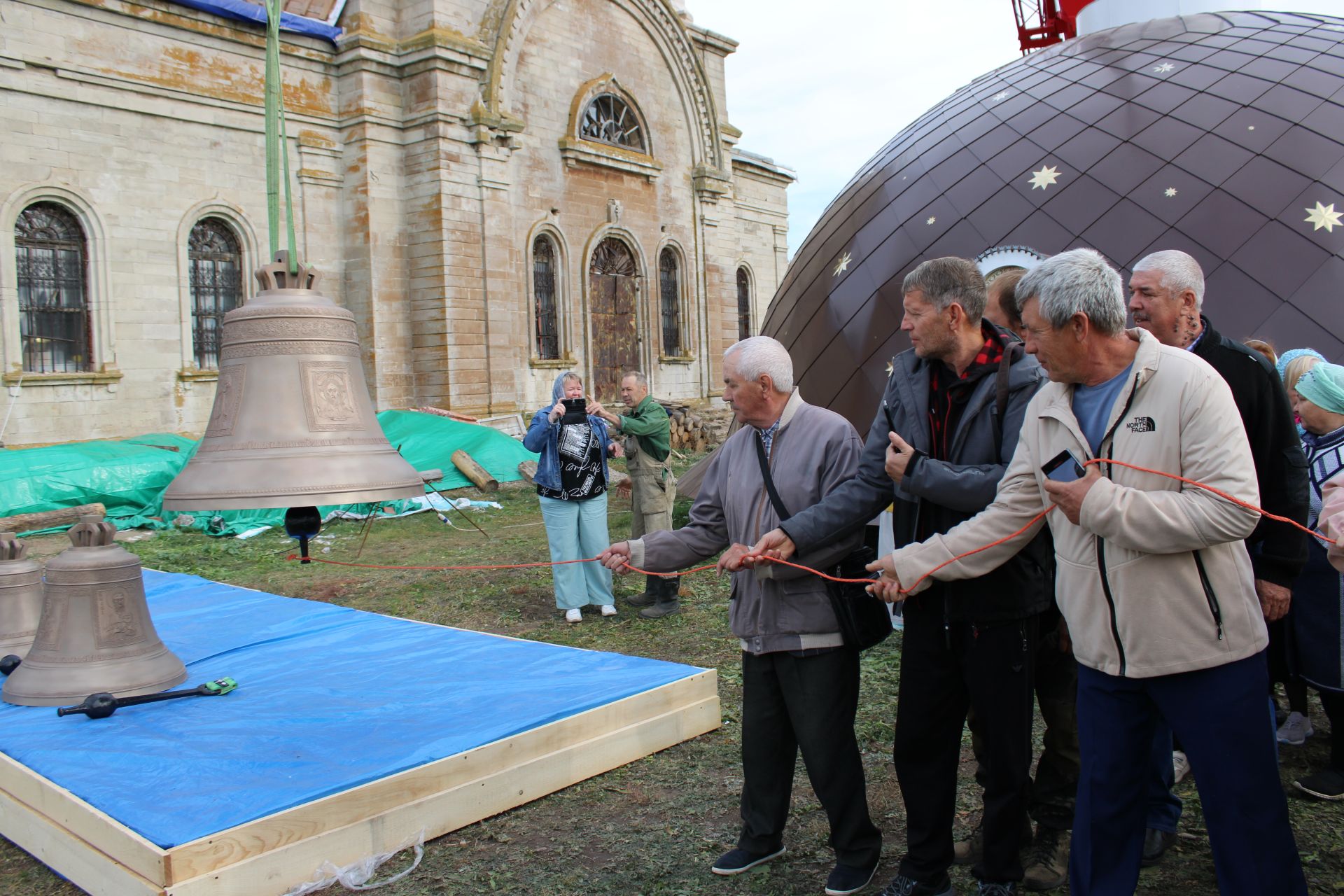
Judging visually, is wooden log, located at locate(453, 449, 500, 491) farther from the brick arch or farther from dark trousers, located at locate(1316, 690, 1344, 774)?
dark trousers, located at locate(1316, 690, 1344, 774)

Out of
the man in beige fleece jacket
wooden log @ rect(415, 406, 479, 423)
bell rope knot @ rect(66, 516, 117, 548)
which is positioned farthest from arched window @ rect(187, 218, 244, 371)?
the man in beige fleece jacket

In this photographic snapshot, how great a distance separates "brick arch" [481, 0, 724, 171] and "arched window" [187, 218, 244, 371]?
5156mm

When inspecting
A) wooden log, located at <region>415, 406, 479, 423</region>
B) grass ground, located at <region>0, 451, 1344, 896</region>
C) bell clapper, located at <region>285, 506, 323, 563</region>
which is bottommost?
grass ground, located at <region>0, 451, 1344, 896</region>

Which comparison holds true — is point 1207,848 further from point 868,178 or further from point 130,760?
point 868,178

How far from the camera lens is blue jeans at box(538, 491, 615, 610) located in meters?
7.86

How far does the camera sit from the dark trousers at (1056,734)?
353cm

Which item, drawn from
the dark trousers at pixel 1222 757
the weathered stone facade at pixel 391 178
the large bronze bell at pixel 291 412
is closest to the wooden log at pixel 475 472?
the weathered stone facade at pixel 391 178

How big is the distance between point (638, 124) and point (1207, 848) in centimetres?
2162

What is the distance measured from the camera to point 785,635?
352 cm

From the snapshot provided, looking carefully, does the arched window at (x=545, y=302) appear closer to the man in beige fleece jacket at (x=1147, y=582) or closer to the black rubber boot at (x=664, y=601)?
the black rubber boot at (x=664, y=601)

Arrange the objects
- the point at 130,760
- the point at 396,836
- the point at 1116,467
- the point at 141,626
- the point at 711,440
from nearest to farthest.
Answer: the point at 1116,467, the point at 396,836, the point at 130,760, the point at 141,626, the point at 711,440

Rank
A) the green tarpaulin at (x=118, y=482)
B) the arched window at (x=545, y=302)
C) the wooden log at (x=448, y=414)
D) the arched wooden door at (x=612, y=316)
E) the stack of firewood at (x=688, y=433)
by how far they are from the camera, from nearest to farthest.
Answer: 1. the green tarpaulin at (x=118, y=482)
2. the wooden log at (x=448, y=414)
3. the stack of firewood at (x=688, y=433)
4. the arched window at (x=545, y=302)
5. the arched wooden door at (x=612, y=316)

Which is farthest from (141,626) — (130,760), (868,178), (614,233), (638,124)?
(638,124)

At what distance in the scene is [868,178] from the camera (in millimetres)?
8406
